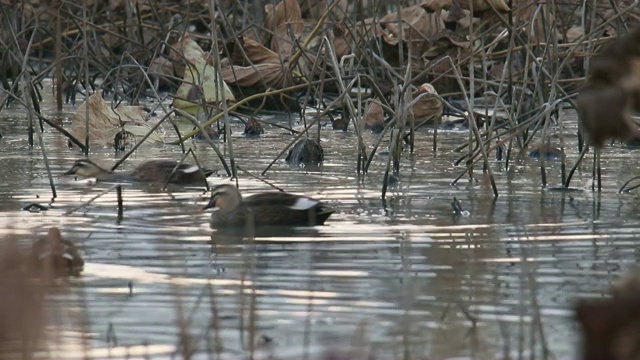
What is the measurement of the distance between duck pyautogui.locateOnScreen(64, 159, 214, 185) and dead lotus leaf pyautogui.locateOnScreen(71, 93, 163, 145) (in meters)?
1.98

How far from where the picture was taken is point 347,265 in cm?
562

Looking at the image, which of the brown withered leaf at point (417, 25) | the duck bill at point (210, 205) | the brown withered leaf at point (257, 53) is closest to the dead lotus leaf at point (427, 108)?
the brown withered leaf at point (417, 25)

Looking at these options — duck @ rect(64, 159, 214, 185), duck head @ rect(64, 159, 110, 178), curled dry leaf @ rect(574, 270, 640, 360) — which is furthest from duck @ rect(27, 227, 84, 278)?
curled dry leaf @ rect(574, 270, 640, 360)

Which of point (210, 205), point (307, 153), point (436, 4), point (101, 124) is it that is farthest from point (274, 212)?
point (101, 124)

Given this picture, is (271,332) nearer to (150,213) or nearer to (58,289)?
(58,289)

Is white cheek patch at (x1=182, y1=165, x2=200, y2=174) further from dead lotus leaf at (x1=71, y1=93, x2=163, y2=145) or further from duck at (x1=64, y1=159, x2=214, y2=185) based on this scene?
dead lotus leaf at (x1=71, y1=93, x2=163, y2=145)

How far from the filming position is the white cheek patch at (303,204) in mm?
6648

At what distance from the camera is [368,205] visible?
7.33m

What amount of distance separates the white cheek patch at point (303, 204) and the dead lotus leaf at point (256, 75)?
5.81 meters

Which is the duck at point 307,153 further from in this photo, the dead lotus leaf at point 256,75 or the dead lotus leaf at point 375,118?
the dead lotus leaf at point 256,75

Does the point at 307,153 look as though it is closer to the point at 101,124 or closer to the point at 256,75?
the point at 101,124

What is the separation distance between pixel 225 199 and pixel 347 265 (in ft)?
4.66

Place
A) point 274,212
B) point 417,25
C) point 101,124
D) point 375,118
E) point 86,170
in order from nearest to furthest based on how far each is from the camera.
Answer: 1. point 274,212
2. point 86,170
3. point 101,124
4. point 375,118
5. point 417,25

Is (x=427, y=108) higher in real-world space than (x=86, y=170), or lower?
higher
